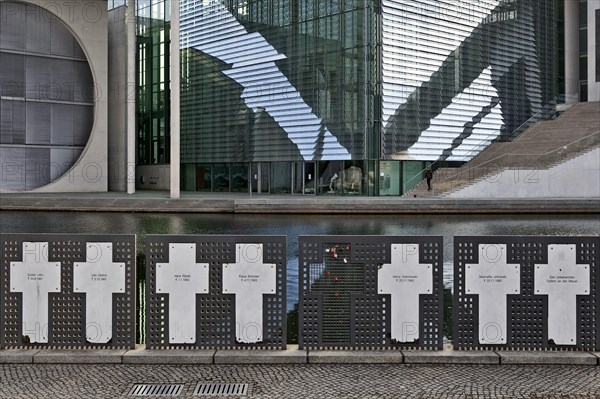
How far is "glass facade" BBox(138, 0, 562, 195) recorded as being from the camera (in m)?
40.5

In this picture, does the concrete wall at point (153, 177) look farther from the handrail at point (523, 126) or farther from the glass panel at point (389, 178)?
the handrail at point (523, 126)

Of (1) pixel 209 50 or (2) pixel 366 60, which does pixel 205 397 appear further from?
(1) pixel 209 50

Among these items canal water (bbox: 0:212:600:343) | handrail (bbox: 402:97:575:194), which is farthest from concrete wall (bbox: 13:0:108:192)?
handrail (bbox: 402:97:575:194)

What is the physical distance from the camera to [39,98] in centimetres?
4609

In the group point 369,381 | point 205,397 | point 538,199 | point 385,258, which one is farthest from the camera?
point 538,199

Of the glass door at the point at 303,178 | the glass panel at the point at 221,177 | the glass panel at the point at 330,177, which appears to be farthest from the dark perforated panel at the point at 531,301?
the glass panel at the point at 221,177

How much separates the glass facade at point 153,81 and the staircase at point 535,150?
78.7 ft

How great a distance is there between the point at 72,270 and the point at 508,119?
140ft

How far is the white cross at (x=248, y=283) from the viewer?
6.98m

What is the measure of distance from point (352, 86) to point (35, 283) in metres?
34.8

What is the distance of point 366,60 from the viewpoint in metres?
40.1

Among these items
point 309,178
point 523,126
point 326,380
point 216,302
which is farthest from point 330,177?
point 326,380

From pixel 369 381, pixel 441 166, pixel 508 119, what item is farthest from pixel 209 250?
pixel 508 119

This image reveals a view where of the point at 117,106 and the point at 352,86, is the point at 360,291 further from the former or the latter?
the point at 117,106
